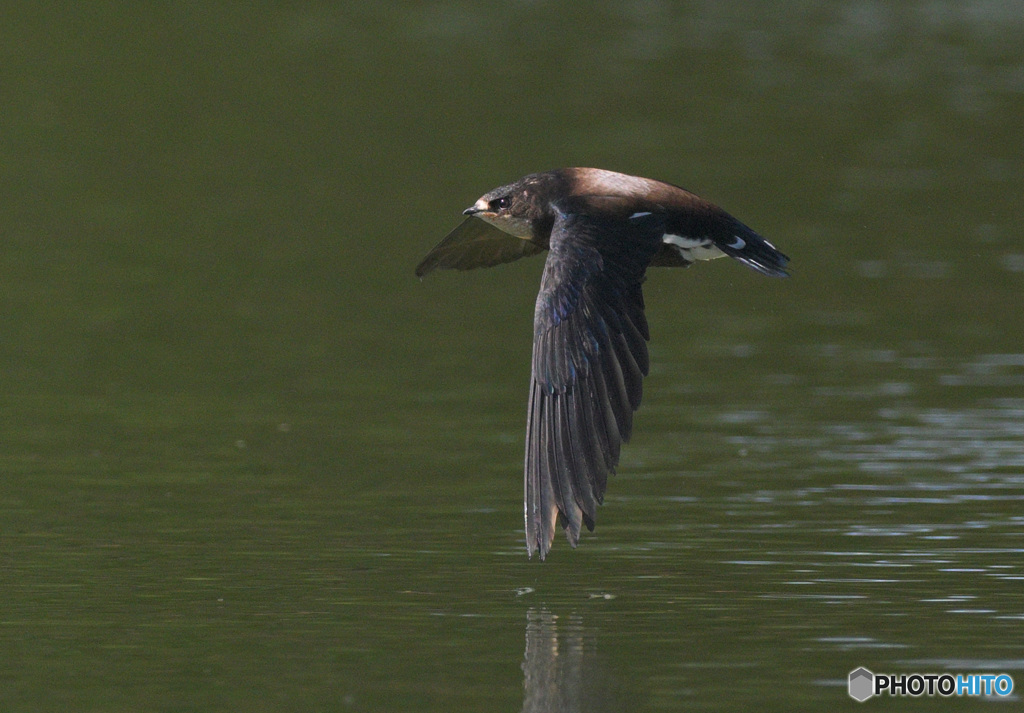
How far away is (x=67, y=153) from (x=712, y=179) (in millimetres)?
7179

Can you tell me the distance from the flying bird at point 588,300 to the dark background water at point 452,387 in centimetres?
59

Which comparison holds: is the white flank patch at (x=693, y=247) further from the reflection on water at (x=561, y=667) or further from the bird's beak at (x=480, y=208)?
the reflection on water at (x=561, y=667)

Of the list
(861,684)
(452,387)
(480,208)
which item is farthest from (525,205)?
(452,387)

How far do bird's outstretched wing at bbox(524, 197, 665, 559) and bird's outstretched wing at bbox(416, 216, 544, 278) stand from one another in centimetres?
152

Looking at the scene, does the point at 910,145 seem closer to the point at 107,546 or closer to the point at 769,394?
the point at 769,394

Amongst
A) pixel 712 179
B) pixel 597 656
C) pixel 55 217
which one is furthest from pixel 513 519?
pixel 712 179

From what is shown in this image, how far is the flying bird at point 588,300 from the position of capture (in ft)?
27.0

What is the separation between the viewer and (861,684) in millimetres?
7238

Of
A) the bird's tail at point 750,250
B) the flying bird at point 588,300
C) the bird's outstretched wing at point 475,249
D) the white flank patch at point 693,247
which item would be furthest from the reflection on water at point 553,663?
Result: the bird's outstretched wing at point 475,249

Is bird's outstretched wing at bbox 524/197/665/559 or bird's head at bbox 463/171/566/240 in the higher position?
bird's head at bbox 463/171/566/240

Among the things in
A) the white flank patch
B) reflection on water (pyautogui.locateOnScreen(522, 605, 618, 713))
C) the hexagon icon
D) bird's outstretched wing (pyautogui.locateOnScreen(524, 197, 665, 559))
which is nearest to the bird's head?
bird's outstretched wing (pyautogui.locateOnScreen(524, 197, 665, 559))

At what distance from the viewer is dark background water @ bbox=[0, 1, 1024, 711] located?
781cm

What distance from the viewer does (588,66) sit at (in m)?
29.5

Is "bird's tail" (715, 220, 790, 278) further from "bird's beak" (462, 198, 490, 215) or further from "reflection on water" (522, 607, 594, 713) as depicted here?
"reflection on water" (522, 607, 594, 713)
